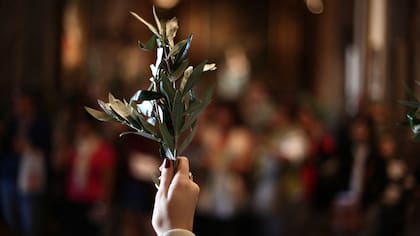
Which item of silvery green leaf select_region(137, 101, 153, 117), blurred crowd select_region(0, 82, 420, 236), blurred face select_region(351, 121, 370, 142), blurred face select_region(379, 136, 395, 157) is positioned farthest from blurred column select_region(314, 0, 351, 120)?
silvery green leaf select_region(137, 101, 153, 117)

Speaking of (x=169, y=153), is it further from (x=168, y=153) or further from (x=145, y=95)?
(x=145, y=95)

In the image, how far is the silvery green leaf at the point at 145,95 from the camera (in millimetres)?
2785

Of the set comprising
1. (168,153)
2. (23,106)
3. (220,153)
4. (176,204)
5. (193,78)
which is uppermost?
(193,78)

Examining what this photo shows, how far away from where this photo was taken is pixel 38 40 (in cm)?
1166

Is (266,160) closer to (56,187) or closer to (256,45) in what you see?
(56,187)

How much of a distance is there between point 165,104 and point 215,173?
25.7ft

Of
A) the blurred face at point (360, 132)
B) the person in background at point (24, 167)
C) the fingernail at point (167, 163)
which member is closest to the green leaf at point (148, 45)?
the fingernail at point (167, 163)

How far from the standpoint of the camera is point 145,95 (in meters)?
2.80

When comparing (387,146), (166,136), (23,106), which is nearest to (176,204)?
(166,136)

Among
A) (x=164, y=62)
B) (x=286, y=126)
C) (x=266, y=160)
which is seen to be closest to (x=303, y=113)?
(x=286, y=126)

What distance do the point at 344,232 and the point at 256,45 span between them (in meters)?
15.2

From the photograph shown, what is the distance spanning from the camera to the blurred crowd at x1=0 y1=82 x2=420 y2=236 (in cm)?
918

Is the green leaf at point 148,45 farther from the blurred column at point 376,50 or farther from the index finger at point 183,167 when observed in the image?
the blurred column at point 376,50

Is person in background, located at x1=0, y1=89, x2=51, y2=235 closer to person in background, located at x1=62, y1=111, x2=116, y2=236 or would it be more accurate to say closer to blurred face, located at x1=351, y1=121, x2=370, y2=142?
person in background, located at x1=62, y1=111, x2=116, y2=236
